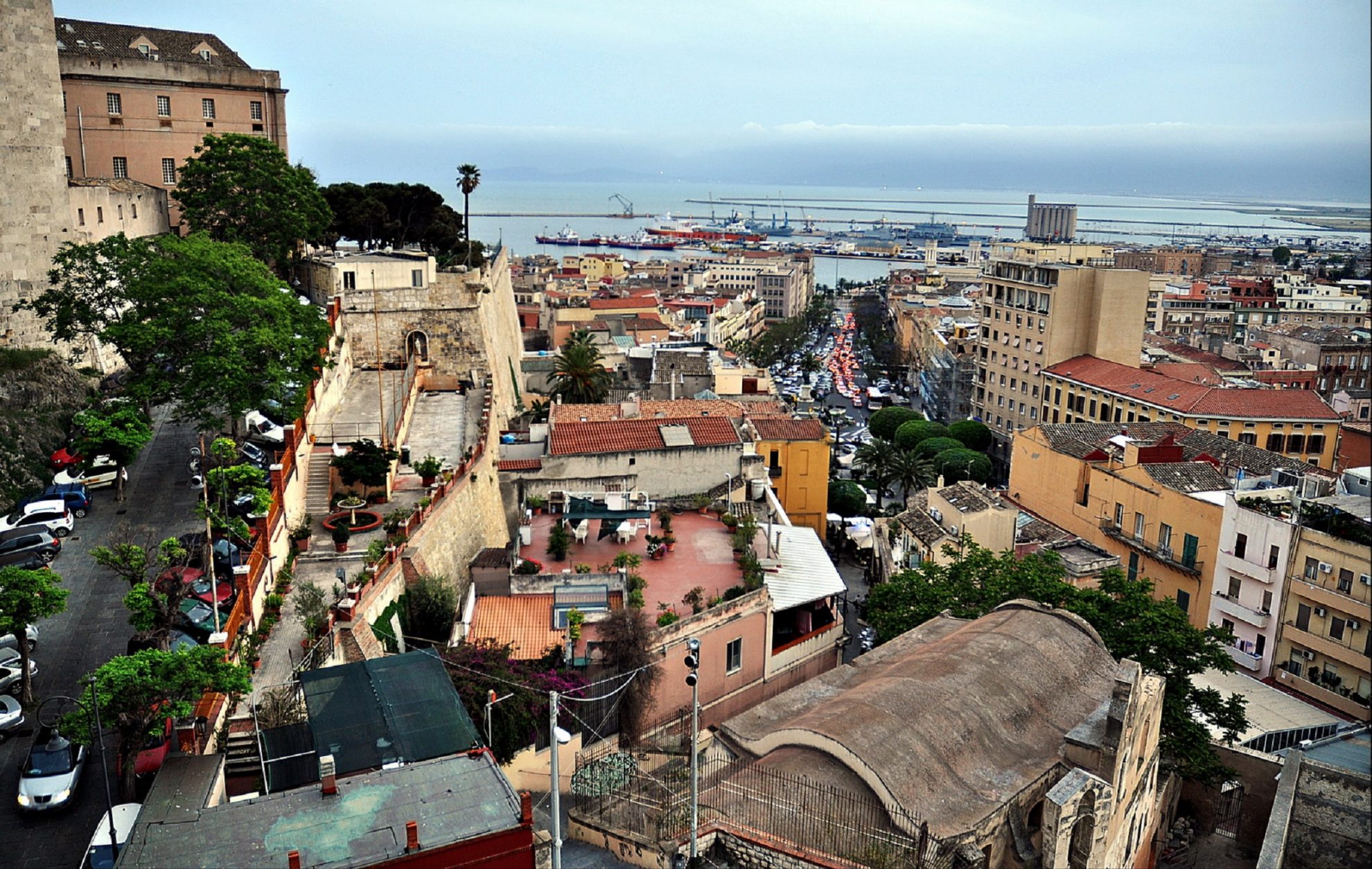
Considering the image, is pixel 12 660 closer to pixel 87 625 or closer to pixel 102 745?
pixel 87 625

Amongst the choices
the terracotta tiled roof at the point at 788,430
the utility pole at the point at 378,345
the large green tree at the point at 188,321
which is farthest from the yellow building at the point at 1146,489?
the large green tree at the point at 188,321

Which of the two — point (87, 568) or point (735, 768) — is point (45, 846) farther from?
point (735, 768)

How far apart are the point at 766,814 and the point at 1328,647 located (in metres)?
16.0

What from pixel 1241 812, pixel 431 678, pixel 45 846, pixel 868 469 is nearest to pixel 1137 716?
pixel 1241 812

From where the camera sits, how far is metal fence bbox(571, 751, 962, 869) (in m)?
12.6

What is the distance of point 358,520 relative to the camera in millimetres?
20594

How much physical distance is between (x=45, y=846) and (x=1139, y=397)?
143 feet

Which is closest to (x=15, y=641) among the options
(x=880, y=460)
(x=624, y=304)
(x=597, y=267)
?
(x=880, y=460)

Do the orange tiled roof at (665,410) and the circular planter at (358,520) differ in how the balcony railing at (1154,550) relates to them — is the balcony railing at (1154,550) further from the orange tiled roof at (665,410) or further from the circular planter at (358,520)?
the circular planter at (358,520)

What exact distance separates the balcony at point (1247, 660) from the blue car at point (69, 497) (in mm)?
25094

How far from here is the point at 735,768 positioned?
14648 mm

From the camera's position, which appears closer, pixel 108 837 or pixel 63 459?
pixel 108 837

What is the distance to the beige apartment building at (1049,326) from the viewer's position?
173 feet

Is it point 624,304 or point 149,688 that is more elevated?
point 149,688
